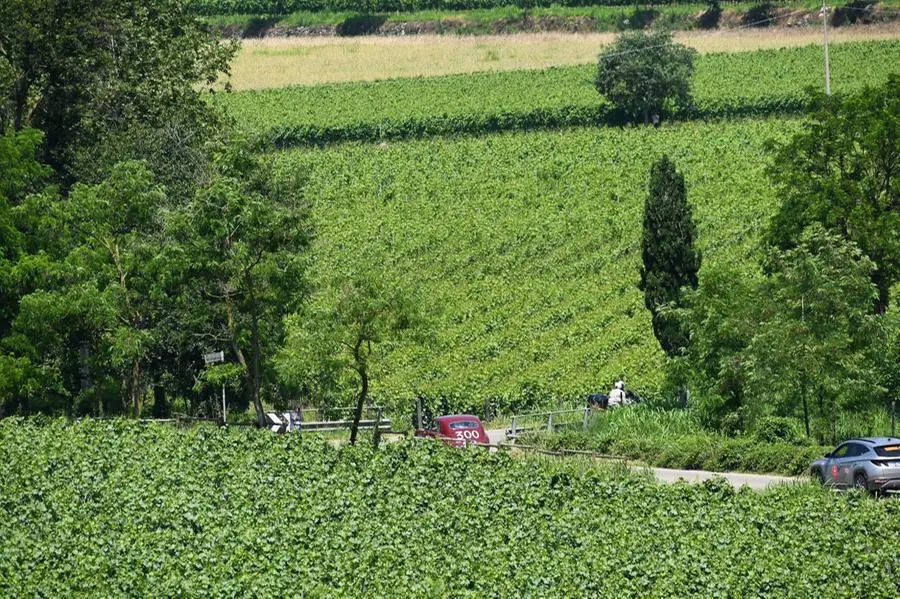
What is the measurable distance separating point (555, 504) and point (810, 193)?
66.1 ft

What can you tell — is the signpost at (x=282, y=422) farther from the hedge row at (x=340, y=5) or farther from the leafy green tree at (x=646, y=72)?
the hedge row at (x=340, y=5)

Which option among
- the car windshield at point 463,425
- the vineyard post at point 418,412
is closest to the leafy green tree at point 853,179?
the car windshield at point 463,425

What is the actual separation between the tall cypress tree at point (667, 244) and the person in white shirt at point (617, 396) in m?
2.08

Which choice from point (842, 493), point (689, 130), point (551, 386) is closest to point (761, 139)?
point (689, 130)

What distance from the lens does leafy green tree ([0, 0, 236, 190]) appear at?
188 ft

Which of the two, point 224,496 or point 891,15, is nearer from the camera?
point 224,496

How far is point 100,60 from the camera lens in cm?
5856

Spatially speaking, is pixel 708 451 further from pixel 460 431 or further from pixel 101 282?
pixel 101 282

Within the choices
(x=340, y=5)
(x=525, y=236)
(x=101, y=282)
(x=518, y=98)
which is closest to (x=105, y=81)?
(x=101, y=282)

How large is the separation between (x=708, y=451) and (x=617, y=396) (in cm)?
1114

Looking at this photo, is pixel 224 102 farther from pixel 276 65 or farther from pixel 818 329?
pixel 818 329

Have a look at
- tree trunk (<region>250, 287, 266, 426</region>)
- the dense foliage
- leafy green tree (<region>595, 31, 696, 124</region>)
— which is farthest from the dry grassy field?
the dense foliage

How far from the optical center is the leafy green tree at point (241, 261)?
1780 inches

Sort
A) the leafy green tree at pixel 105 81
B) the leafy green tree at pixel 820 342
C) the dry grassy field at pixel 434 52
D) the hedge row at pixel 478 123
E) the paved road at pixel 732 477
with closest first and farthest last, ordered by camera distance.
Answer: the paved road at pixel 732 477, the leafy green tree at pixel 820 342, the leafy green tree at pixel 105 81, the hedge row at pixel 478 123, the dry grassy field at pixel 434 52
